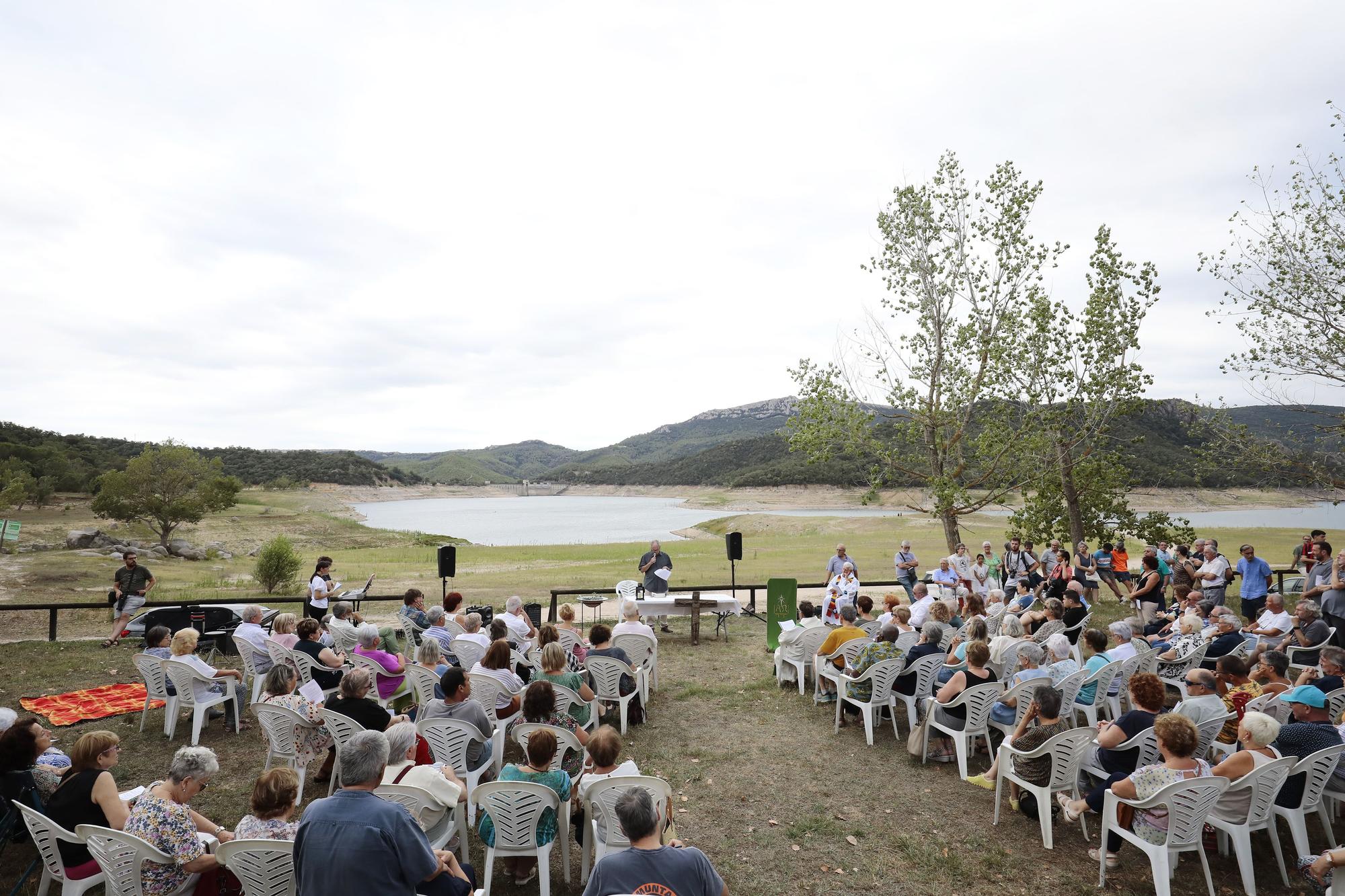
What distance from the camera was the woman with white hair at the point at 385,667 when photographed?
21.0 feet

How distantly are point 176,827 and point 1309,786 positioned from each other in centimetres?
618

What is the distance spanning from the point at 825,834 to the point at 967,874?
2.95 ft

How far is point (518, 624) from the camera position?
7.86 metres

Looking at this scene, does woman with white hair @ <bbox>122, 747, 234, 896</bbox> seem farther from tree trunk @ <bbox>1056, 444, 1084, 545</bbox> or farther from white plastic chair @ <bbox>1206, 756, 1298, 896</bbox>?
tree trunk @ <bbox>1056, 444, 1084, 545</bbox>

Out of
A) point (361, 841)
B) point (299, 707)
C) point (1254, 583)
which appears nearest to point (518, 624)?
point (299, 707)

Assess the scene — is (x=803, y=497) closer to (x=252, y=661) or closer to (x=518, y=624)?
(x=518, y=624)

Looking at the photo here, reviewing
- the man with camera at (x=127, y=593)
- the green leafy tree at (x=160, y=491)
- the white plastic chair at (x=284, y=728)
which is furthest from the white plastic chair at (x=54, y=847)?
the green leafy tree at (x=160, y=491)

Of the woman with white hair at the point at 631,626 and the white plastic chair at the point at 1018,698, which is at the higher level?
the woman with white hair at the point at 631,626

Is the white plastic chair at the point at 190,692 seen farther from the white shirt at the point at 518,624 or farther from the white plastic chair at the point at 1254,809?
the white plastic chair at the point at 1254,809

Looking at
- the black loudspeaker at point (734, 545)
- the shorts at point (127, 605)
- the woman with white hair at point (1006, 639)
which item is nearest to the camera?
the woman with white hair at point (1006, 639)

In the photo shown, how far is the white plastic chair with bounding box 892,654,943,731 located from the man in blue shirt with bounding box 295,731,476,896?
4.83 metres

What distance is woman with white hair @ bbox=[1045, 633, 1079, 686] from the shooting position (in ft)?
19.0

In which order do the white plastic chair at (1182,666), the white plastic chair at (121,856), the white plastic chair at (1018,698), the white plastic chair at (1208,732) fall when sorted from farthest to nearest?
the white plastic chair at (1182,666) → the white plastic chair at (1018,698) → the white plastic chair at (1208,732) → the white plastic chair at (121,856)

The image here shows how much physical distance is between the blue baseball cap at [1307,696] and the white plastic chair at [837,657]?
310 cm
